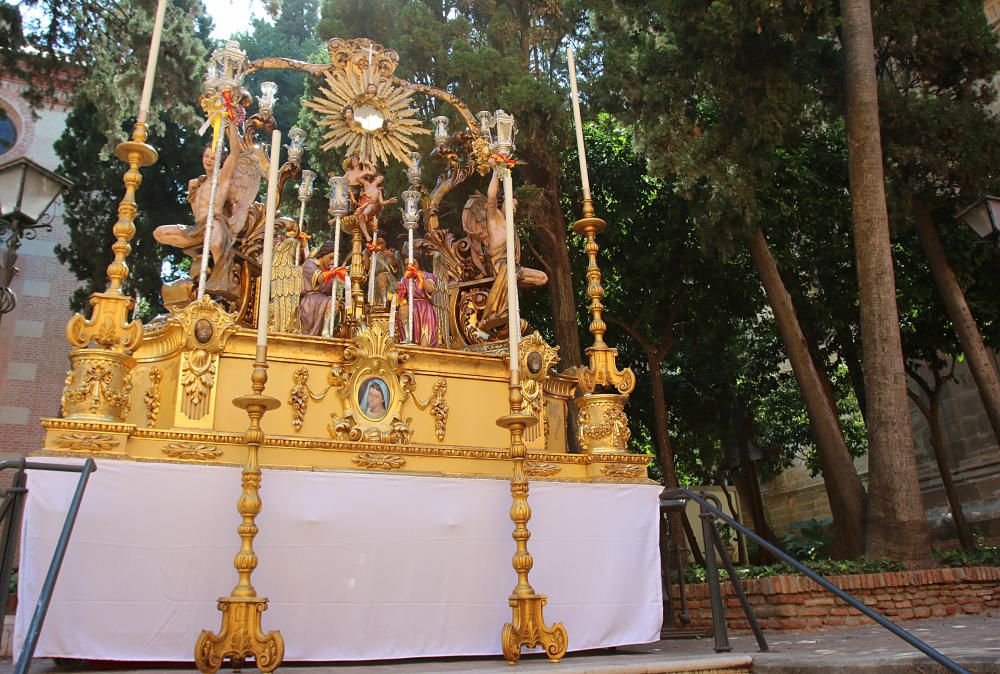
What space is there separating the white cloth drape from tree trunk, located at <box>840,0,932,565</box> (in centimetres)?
399

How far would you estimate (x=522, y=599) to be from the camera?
4.86m

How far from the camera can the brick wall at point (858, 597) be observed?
770cm

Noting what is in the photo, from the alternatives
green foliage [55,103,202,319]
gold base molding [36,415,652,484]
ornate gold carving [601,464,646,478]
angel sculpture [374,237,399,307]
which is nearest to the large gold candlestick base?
gold base molding [36,415,652,484]

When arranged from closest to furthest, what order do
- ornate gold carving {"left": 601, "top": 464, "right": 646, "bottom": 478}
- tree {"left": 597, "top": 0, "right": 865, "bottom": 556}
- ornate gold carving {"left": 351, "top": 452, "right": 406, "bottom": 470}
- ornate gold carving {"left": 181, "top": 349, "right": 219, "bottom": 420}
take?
1. ornate gold carving {"left": 181, "top": 349, "right": 219, "bottom": 420}
2. ornate gold carving {"left": 351, "top": 452, "right": 406, "bottom": 470}
3. ornate gold carving {"left": 601, "top": 464, "right": 646, "bottom": 478}
4. tree {"left": 597, "top": 0, "right": 865, "bottom": 556}

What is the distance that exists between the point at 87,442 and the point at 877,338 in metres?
8.06

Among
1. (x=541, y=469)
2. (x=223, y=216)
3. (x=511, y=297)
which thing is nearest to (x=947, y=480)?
(x=541, y=469)

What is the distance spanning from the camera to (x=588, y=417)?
6.69 m

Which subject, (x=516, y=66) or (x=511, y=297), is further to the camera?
(x=516, y=66)

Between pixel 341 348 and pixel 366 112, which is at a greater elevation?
pixel 366 112

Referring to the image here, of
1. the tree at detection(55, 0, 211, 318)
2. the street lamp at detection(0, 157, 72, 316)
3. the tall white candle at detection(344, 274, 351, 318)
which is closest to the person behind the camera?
the street lamp at detection(0, 157, 72, 316)

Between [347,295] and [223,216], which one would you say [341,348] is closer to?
[347,295]

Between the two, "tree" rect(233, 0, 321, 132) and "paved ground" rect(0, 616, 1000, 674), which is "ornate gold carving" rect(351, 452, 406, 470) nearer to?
"paved ground" rect(0, 616, 1000, 674)

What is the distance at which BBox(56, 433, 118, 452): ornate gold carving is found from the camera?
16.3ft

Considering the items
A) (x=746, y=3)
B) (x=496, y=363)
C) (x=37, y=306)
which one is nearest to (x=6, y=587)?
(x=496, y=363)
